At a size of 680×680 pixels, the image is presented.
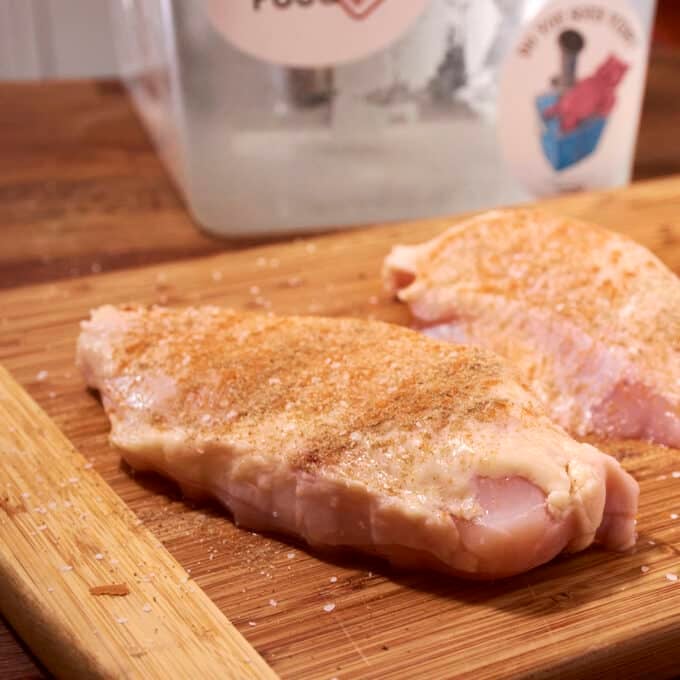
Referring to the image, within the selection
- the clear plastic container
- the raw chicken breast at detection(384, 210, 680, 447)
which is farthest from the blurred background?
the raw chicken breast at detection(384, 210, 680, 447)

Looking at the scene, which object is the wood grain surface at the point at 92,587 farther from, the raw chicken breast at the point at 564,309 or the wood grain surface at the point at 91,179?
the wood grain surface at the point at 91,179

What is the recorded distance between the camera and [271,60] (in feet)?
7.50

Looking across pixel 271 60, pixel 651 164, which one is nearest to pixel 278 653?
pixel 271 60

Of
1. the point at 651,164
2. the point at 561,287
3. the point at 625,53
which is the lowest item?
the point at 651,164

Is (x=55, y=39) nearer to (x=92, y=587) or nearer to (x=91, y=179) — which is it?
(x=91, y=179)

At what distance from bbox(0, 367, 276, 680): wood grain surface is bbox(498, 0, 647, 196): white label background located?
1356 mm

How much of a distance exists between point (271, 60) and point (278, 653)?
140cm

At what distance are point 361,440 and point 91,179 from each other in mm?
1650

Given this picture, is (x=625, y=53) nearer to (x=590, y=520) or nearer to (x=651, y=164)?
(x=651, y=164)

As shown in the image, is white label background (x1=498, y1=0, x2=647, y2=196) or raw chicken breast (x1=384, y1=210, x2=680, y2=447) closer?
raw chicken breast (x1=384, y1=210, x2=680, y2=447)

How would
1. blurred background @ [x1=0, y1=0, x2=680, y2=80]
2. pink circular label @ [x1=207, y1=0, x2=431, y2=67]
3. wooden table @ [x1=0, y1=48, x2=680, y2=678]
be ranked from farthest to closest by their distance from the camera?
blurred background @ [x1=0, y1=0, x2=680, y2=80] < wooden table @ [x1=0, y1=48, x2=680, y2=678] < pink circular label @ [x1=207, y1=0, x2=431, y2=67]

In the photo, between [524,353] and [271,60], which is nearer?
[524,353]

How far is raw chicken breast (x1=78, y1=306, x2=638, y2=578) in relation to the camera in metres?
1.30

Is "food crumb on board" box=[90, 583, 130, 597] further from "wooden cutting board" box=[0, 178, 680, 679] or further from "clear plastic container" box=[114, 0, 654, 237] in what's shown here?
"clear plastic container" box=[114, 0, 654, 237]
